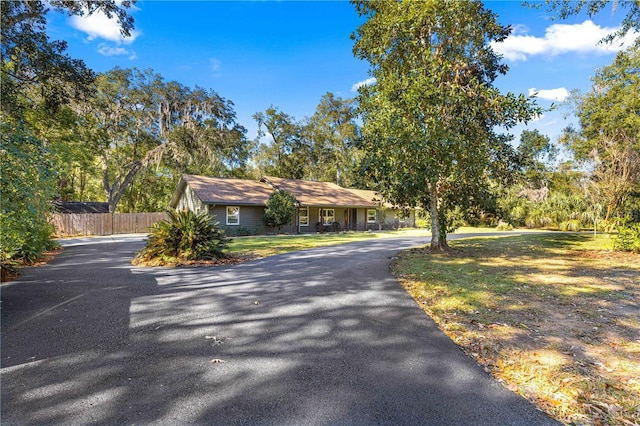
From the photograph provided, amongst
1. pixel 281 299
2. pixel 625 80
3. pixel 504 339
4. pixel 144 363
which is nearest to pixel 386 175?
pixel 281 299

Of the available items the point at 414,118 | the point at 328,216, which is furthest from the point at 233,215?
the point at 414,118

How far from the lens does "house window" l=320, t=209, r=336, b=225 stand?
24562mm

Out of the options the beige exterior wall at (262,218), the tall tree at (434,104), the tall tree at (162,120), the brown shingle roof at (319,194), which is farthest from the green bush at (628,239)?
the tall tree at (162,120)

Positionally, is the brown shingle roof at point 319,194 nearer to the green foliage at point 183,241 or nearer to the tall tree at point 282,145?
the tall tree at point 282,145

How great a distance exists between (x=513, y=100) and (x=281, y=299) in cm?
876

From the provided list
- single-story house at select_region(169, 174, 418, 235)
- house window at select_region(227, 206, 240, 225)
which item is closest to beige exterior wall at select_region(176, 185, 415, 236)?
single-story house at select_region(169, 174, 418, 235)

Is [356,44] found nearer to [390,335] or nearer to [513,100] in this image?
[513,100]

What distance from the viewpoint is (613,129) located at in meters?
17.9

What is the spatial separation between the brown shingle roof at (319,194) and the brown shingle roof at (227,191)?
162 cm

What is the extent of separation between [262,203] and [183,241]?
11.9 m

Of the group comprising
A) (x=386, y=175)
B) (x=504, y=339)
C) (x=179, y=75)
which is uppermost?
(x=179, y=75)

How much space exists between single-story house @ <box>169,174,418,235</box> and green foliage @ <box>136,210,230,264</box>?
8029 mm

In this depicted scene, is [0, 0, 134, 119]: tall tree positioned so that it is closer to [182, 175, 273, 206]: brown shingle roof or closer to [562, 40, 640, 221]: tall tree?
[182, 175, 273, 206]: brown shingle roof

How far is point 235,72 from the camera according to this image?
1488cm
